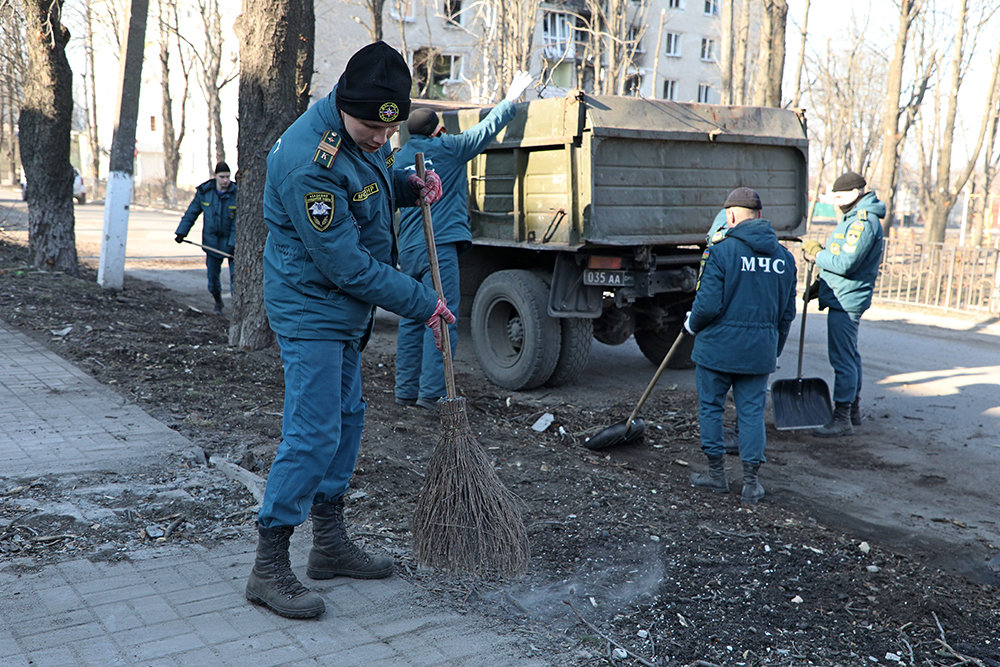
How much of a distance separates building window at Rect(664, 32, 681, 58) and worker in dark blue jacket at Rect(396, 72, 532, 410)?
42.4 metres

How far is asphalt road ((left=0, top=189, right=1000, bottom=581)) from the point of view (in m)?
4.61

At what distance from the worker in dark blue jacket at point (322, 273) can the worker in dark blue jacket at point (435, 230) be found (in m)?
2.91

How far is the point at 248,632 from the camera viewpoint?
2988 mm

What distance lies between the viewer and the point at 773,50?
40.8 feet

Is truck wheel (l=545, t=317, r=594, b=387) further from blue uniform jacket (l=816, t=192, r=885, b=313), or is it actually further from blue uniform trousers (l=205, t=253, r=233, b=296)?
blue uniform trousers (l=205, t=253, r=233, b=296)

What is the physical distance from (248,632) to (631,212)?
15.9ft

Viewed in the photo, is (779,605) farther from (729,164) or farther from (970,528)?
(729,164)

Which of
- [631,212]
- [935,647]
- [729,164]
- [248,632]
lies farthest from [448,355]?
[729,164]

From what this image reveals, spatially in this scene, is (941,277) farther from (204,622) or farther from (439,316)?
(204,622)

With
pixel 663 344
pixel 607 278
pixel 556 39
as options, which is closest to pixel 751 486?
pixel 607 278

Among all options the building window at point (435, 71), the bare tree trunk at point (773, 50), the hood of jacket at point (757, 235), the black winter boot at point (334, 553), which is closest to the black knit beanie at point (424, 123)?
the hood of jacket at point (757, 235)

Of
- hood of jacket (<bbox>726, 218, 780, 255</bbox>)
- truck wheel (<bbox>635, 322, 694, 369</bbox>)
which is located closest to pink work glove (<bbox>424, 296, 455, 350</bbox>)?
hood of jacket (<bbox>726, 218, 780, 255</bbox>)

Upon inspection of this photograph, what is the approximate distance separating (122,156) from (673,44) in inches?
1559

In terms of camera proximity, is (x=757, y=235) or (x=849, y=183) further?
(x=849, y=183)
